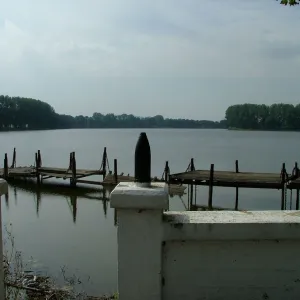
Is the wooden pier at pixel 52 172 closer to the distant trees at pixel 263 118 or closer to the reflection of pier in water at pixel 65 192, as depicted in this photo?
the reflection of pier in water at pixel 65 192

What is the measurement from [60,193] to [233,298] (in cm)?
2593

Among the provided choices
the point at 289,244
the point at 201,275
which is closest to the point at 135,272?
the point at 201,275

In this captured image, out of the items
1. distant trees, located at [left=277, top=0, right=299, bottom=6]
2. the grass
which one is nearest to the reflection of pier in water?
the grass

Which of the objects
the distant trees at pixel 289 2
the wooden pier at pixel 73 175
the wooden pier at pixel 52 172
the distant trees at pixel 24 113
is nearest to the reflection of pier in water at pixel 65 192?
the wooden pier at pixel 73 175

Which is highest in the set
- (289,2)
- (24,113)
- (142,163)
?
(24,113)

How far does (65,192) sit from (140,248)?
26.0 meters

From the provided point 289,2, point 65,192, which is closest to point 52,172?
point 65,192

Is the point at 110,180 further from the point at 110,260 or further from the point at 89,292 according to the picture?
the point at 89,292

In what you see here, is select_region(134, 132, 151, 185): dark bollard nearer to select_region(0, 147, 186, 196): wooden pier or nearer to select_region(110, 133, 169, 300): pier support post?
select_region(110, 133, 169, 300): pier support post

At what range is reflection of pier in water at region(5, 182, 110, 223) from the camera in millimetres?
25217

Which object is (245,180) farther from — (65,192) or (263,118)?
(263,118)

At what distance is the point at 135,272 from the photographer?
334 cm

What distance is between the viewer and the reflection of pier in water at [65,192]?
2522cm

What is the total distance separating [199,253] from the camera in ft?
11.1
